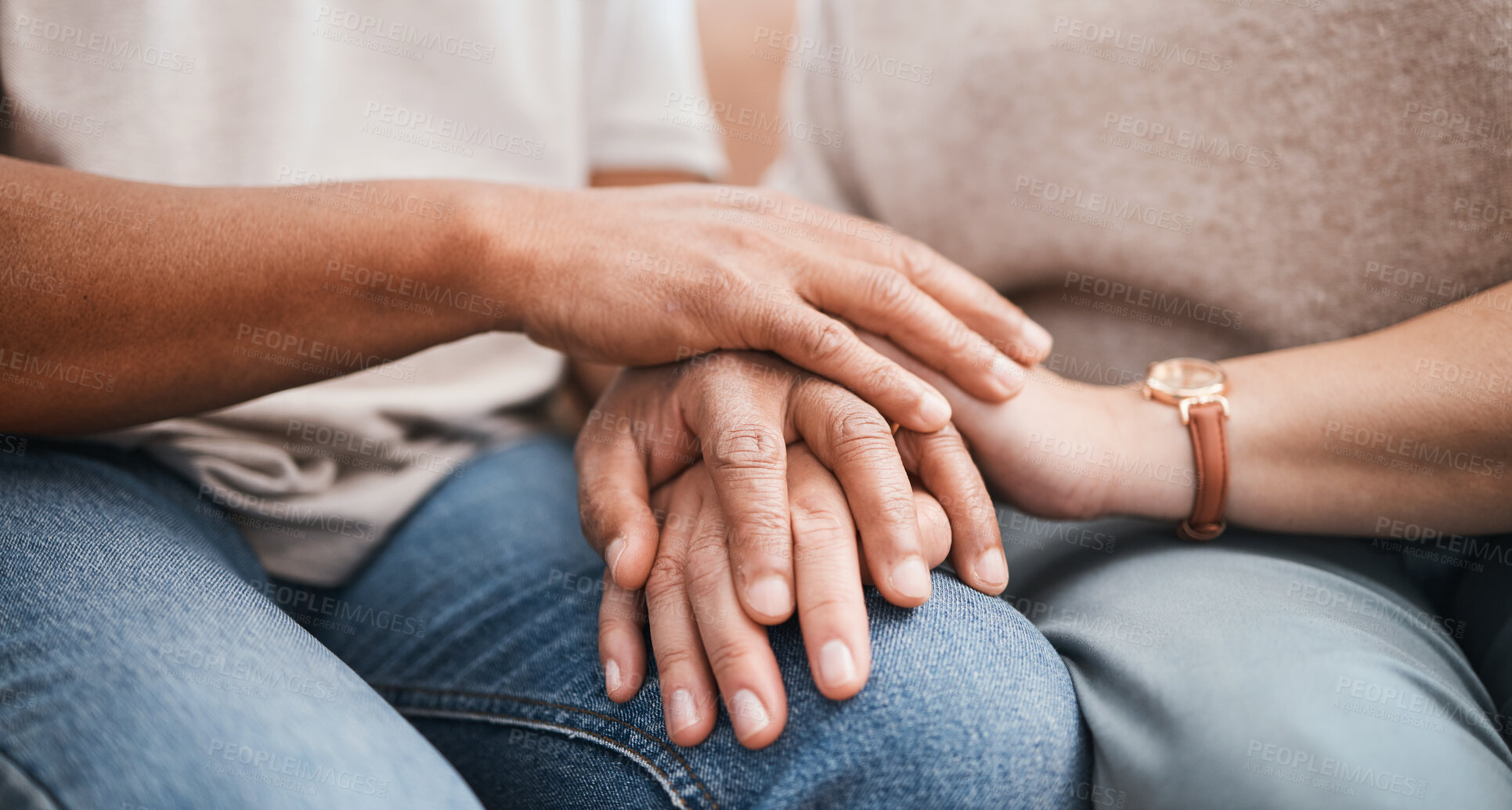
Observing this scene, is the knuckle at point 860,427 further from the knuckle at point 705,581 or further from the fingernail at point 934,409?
the knuckle at point 705,581

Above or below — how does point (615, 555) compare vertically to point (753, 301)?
below

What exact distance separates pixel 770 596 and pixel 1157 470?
1.18 ft

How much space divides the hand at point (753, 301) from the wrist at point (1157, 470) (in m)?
0.11

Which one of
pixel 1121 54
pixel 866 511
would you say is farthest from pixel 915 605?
pixel 1121 54

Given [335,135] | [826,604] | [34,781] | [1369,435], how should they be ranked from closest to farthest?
1. [34,781]
2. [826,604]
3. [1369,435]
4. [335,135]

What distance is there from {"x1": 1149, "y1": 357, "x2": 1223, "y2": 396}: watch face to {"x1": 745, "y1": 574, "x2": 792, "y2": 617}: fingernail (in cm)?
39

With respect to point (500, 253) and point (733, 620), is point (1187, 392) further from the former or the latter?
point (500, 253)

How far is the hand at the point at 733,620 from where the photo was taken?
52 cm

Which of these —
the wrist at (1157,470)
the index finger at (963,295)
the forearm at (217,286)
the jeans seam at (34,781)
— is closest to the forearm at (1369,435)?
the wrist at (1157,470)

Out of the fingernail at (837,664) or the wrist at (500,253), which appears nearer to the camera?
the fingernail at (837,664)

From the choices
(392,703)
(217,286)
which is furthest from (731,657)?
(217,286)

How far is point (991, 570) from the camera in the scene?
62 centimetres

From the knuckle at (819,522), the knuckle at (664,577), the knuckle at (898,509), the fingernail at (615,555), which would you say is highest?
the knuckle at (898,509)

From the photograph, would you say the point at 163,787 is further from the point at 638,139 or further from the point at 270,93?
the point at 638,139
